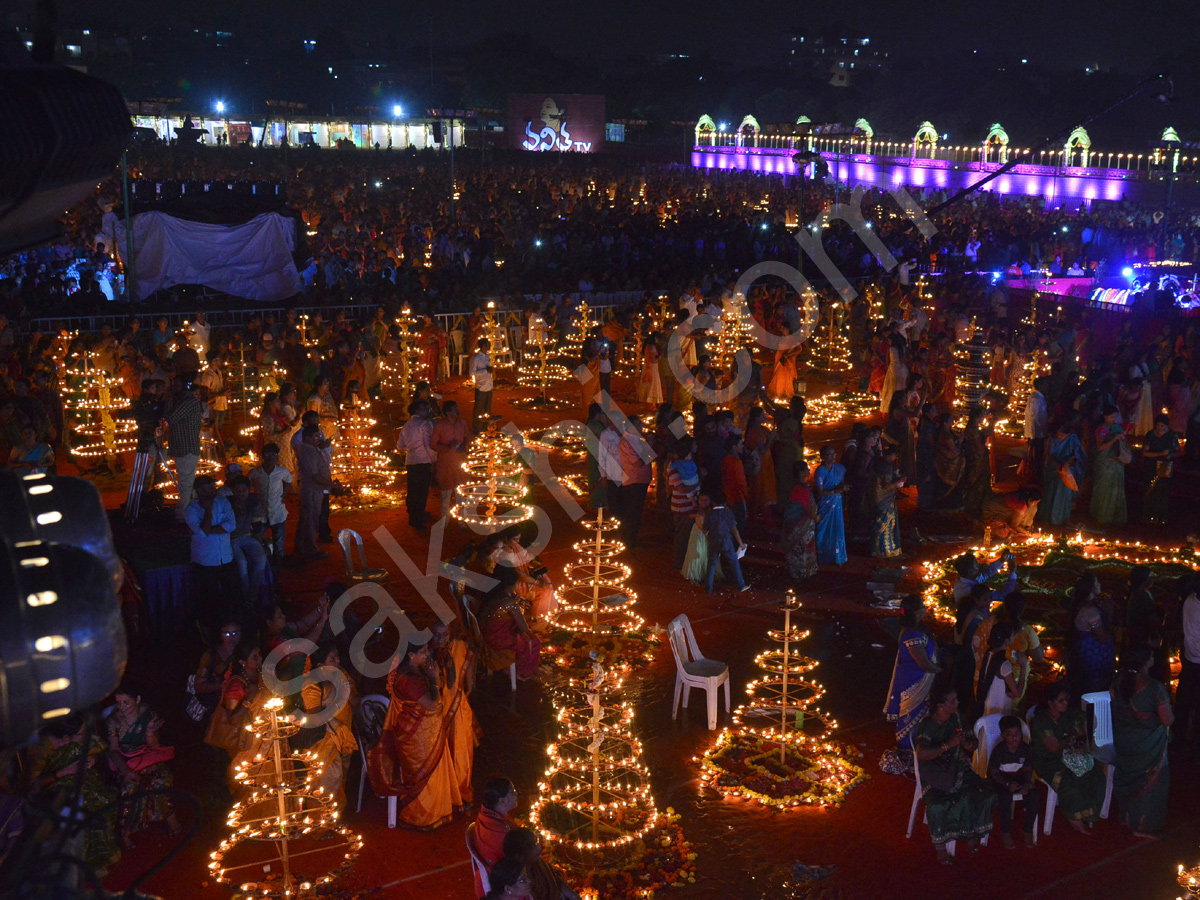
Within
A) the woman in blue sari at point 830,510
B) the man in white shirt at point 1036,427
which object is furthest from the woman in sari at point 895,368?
the woman in blue sari at point 830,510

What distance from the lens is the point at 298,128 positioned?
6284 cm

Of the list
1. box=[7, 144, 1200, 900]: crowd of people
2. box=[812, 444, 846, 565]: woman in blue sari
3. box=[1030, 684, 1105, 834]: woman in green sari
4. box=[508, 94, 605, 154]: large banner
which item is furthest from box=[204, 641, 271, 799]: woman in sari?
box=[508, 94, 605, 154]: large banner

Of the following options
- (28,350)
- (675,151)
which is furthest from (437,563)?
(675,151)

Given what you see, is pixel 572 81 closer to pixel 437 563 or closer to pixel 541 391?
pixel 541 391

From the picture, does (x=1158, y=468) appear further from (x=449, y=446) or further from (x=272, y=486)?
Result: (x=272, y=486)

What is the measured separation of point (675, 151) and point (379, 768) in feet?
201

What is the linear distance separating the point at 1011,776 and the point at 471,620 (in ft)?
11.4

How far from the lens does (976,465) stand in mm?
10984

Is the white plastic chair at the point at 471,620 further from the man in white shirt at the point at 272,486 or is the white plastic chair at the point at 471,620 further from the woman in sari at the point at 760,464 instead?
the woman in sari at the point at 760,464

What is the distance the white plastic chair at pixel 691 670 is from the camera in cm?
702

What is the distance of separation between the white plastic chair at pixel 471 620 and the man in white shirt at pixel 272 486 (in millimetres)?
1997

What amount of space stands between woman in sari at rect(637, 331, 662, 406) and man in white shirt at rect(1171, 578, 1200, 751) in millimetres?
8824

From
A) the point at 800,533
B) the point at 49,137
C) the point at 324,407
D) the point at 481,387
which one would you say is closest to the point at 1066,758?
the point at 800,533

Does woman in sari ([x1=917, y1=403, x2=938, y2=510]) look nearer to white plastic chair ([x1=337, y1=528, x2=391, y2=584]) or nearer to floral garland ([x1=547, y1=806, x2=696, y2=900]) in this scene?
white plastic chair ([x1=337, y1=528, x2=391, y2=584])
